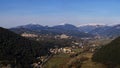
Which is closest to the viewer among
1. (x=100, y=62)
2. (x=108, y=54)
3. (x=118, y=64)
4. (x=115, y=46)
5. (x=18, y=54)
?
(x=118, y=64)

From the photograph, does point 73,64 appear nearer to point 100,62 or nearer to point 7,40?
point 100,62

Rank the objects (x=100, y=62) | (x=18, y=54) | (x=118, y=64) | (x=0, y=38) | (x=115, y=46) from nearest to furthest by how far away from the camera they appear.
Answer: (x=118, y=64) → (x=100, y=62) → (x=115, y=46) → (x=18, y=54) → (x=0, y=38)

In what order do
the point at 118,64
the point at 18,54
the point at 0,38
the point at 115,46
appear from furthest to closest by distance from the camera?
the point at 0,38, the point at 18,54, the point at 115,46, the point at 118,64

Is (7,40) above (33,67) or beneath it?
above

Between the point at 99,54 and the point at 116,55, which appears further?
the point at 99,54

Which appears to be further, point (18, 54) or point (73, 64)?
point (18, 54)


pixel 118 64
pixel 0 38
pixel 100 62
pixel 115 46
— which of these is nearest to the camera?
pixel 118 64

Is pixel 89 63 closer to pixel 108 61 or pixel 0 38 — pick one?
pixel 108 61

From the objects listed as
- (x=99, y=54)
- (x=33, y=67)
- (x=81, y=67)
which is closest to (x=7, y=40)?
(x=33, y=67)

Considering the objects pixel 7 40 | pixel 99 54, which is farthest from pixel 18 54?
pixel 99 54
